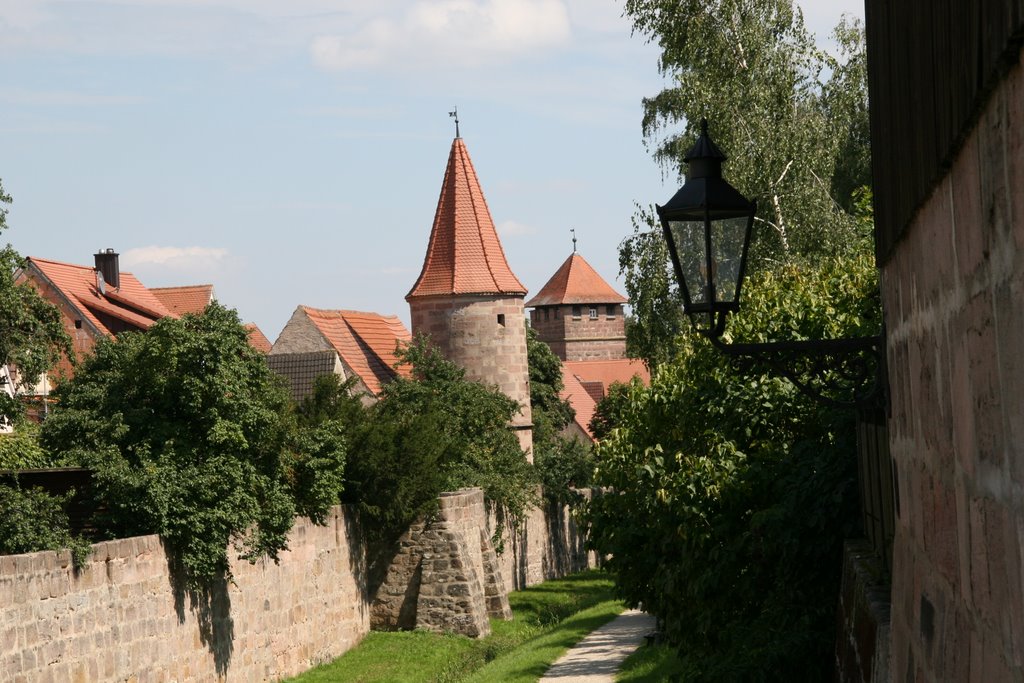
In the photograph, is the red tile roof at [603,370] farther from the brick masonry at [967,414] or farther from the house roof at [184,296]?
the brick masonry at [967,414]

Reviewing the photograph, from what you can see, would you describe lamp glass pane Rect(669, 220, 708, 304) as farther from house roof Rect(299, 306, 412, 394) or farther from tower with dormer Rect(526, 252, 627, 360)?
tower with dormer Rect(526, 252, 627, 360)

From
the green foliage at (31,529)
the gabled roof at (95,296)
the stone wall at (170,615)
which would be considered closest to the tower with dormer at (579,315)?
the gabled roof at (95,296)

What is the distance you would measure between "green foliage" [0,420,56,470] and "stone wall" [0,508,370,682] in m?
3.44

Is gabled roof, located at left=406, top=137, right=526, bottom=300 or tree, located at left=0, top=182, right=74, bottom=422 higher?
gabled roof, located at left=406, top=137, right=526, bottom=300

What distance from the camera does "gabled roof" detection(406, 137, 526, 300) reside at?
1483 inches

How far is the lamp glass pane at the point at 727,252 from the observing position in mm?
7289

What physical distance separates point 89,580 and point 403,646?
374 inches

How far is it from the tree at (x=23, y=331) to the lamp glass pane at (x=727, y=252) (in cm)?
1338

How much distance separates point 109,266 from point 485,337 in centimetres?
1500

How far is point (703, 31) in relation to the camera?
26.4 metres

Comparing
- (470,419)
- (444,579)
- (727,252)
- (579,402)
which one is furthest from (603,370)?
(727,252)

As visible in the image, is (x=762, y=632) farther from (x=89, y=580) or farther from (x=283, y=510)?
(x=283, y=510)

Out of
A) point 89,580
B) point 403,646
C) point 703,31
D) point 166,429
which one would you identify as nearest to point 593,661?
point 403,646

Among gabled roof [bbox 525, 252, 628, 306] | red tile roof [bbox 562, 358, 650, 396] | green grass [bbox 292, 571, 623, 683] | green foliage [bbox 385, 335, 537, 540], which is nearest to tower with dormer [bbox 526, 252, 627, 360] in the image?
gabled roof [bbox 525, 252, 628, 306]
